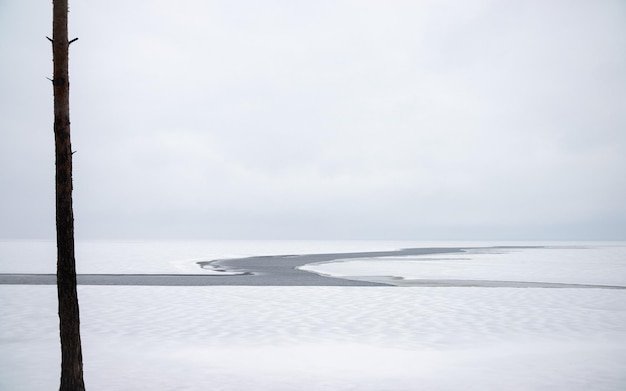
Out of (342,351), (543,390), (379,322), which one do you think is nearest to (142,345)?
(342,351)

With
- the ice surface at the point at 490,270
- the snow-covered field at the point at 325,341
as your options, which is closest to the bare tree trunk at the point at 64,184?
the snow-covered field at the point at 325,341

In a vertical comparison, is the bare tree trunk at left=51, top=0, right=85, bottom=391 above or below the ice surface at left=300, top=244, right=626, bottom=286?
above

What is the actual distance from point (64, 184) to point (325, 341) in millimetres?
8662

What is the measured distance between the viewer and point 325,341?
49.3 ft

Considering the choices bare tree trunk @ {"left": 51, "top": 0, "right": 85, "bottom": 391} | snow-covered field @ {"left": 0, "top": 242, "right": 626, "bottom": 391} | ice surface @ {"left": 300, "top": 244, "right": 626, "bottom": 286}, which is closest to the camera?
bare tree trunk @ {"left": 51, "top": 0, "right": 85, "bottom": 391}

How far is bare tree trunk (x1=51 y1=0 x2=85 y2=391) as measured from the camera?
7949 mm

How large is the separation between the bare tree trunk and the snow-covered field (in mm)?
2691

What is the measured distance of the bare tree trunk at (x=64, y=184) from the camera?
313 inches

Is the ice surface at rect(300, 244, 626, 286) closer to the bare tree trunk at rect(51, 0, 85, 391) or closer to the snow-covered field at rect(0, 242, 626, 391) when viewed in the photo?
the snow-covered field at rect(0, 242, 626, 391)

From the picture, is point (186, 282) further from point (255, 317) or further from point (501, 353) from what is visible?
point (501, 353)

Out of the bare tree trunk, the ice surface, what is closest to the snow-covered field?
the bare tree trunk

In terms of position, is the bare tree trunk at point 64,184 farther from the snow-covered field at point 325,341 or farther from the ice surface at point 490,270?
the ice surface at point 490,270

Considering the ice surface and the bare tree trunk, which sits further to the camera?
the ice surface

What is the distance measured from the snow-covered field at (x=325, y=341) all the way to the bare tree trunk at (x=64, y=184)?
2691 millimetres
